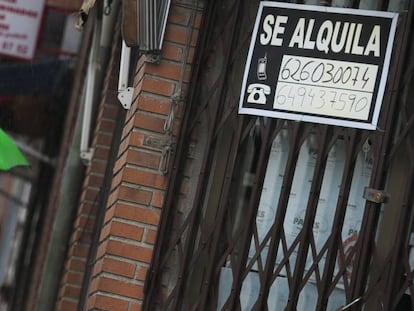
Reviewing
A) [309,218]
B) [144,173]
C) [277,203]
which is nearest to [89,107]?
[144,173]

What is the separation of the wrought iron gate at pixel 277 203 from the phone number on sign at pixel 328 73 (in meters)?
0.13

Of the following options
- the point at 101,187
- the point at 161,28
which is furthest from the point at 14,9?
the point at 161,28

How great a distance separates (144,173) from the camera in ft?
18.0

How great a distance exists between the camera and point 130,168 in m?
5.50

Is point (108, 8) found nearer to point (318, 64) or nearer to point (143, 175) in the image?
point (143, 175)

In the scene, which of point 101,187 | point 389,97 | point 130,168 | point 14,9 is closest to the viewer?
point 389,97

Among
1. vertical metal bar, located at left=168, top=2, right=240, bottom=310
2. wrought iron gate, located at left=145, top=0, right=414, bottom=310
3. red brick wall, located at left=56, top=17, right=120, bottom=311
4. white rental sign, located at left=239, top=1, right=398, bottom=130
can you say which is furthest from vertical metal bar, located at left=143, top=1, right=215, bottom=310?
red brick wall, located at left=56, top=17, right=120, bottom=311

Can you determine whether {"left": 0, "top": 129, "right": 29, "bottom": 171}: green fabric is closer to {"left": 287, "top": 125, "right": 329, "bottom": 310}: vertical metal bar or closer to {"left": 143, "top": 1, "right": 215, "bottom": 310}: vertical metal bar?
{"left": 143, "top": 1, "right": 215, "bottom": 310}: vertical metal bar

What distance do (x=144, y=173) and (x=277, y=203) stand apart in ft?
2.41

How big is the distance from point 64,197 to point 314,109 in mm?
3448

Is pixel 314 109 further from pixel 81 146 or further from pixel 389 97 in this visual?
pixel 81 146

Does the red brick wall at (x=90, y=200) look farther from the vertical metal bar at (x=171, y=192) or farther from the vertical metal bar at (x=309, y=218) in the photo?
the vertical metal bar at (x=309, y=218)

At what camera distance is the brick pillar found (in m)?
5.44

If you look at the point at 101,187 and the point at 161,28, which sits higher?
the point at 161,28
